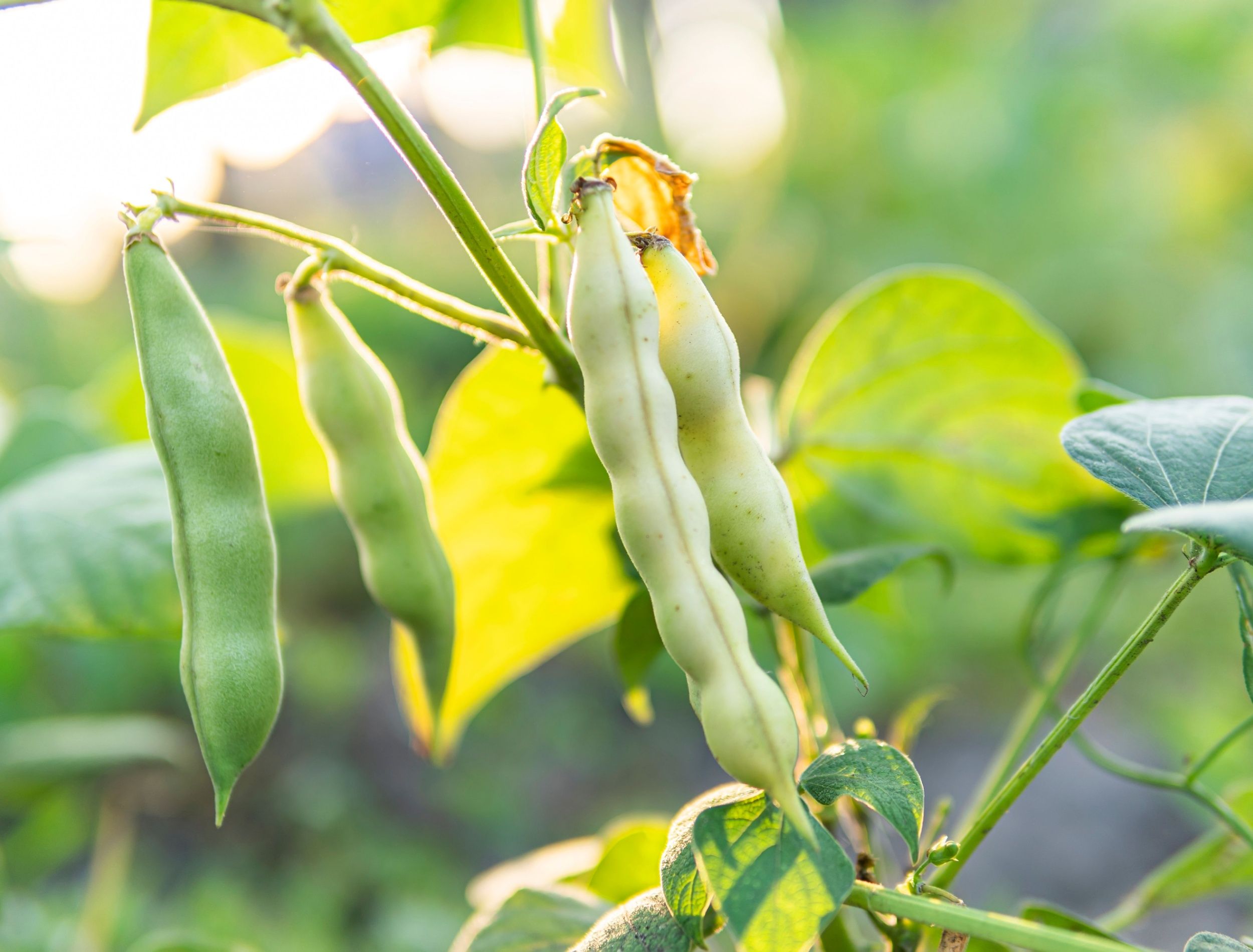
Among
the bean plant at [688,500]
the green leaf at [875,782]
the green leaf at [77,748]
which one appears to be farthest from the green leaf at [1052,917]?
the green leaf at [77,748]

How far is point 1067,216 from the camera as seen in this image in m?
2.75

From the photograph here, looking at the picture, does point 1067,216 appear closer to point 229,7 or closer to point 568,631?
point 568,631

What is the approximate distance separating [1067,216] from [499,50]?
2658mm

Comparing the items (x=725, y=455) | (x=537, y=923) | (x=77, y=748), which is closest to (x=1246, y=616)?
(x=725, y=455)

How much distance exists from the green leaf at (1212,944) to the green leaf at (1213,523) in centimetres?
13

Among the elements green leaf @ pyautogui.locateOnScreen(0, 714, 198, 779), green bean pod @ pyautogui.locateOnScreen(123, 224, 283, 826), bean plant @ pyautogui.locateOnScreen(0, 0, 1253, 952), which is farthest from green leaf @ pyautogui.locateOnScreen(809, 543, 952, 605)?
green leaf @ pyautogui.locateOnScreen(0, 714, 198, 779)

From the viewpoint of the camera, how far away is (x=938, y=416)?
0.54 metres

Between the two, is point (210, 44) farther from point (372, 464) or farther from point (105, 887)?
point (105, 887)

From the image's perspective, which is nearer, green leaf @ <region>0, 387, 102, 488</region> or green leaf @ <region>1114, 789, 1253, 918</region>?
green leaf @ <region>1114, 789, 1253, 918</region>

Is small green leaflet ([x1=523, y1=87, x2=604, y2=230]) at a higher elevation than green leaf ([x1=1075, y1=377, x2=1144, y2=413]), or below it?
higher

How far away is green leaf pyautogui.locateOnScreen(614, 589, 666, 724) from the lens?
451mm

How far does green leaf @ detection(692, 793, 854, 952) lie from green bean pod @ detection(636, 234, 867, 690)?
0.06 metres

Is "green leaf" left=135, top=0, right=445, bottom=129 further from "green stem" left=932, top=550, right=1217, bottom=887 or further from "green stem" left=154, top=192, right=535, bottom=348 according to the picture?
"green stem" left=932, top=550, right=1217, bottom=887

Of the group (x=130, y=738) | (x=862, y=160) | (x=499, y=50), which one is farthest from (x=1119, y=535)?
(x=862, y=160)
